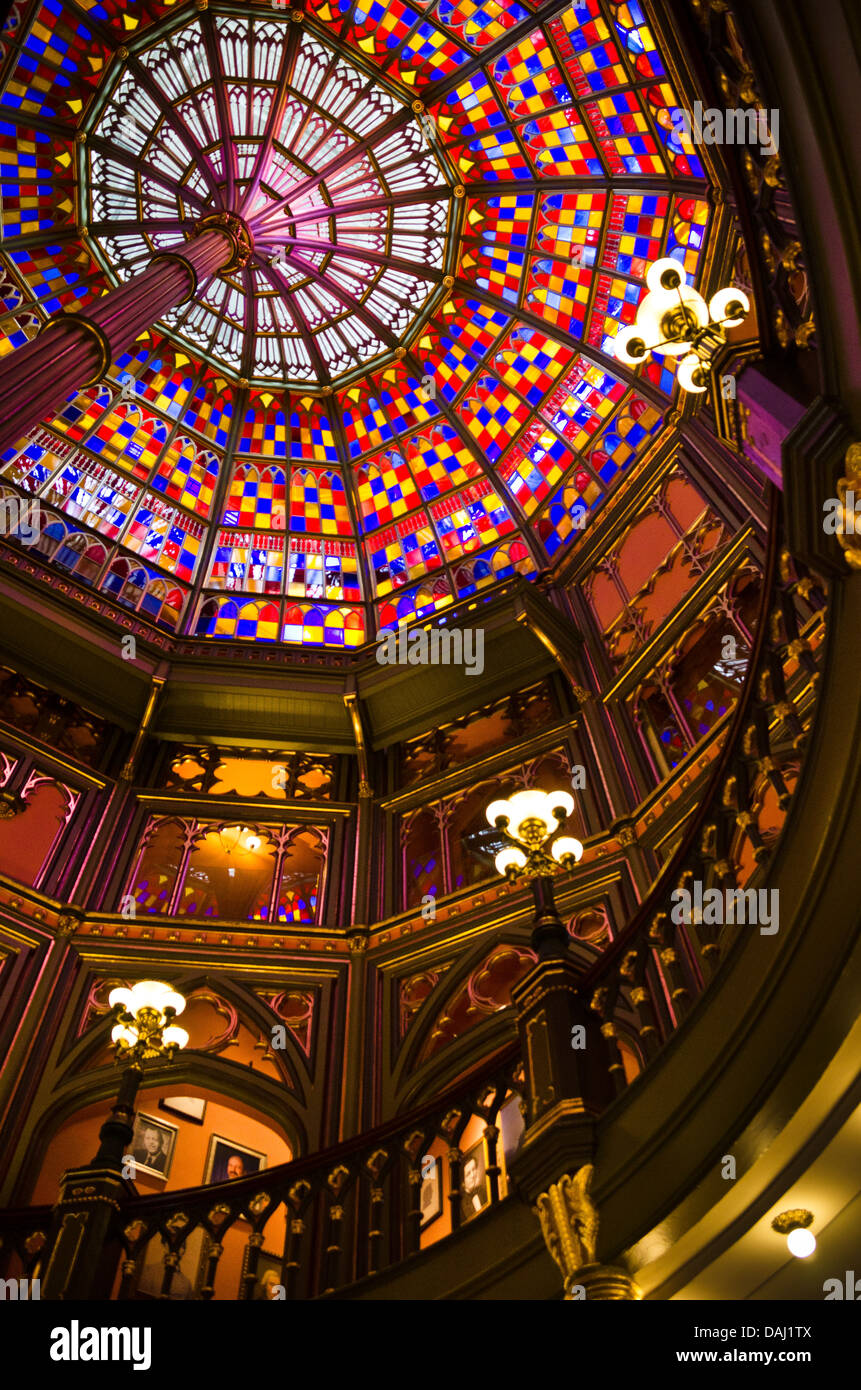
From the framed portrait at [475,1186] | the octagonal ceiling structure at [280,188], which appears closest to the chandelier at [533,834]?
the framed portrait at [475,1186]

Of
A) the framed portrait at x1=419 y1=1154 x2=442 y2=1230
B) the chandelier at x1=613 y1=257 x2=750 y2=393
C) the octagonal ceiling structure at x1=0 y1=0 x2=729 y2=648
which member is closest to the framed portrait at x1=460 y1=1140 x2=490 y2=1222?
the framed portrait at x1=419 y1=1154 x2=442 y2=1230

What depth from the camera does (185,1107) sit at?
1158cm

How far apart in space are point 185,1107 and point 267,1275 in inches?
91.6

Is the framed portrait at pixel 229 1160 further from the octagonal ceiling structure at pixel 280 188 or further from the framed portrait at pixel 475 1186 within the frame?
the octagonal ceiling structure at pixel 280 188

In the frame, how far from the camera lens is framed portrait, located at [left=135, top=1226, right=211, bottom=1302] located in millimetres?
9453

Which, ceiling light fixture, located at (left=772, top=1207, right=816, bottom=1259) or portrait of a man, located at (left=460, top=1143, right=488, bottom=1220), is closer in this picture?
ceiling light fixture, located at (left=772, top=1207, right=816, bottom=1259)

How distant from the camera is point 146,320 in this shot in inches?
611

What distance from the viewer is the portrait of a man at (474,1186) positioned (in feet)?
31.9

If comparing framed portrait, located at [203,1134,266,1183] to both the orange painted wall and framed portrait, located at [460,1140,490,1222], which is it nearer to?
the orange painted wall

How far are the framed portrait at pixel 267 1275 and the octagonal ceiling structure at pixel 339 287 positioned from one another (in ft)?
31.4

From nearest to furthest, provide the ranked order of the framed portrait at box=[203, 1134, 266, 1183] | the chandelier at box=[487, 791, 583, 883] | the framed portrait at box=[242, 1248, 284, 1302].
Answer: the chandelier at box=[487, 791, 583, 883] < the framed portrait at box=[242, 1248, 284, 1302] < the framed portrait at box=[203, 1134, 266, 1183]

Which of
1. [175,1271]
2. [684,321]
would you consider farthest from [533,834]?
[175,1271]

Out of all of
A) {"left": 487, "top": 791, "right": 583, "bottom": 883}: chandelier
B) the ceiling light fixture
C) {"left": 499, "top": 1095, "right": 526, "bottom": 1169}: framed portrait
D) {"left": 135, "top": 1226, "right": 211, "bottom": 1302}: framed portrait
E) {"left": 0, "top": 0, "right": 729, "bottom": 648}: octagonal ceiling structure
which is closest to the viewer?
the ceiling light fixture

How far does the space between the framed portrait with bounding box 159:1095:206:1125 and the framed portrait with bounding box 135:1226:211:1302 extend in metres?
1.40
